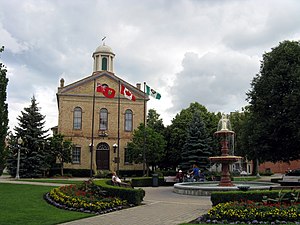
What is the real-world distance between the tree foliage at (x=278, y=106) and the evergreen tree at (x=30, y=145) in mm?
22131

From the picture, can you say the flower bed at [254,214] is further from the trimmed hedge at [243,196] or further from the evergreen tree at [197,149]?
the evergreen tree at [197,149]

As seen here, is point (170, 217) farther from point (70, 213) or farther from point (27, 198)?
point (27, 198)

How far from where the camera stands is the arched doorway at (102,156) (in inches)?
1761

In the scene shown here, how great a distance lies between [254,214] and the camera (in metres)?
10.8

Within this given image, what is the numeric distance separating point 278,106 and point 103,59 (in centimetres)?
2873

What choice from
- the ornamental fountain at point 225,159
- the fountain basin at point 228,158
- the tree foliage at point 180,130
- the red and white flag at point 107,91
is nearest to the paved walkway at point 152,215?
the fountain basin at point 228,158

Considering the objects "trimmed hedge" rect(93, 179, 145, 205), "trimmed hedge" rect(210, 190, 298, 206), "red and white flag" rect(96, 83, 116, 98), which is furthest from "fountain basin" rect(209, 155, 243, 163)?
"red and white flag" rect(96, 83, 116, 98)

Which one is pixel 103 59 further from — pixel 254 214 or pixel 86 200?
pixel 254 214

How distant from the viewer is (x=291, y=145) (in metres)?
27.7

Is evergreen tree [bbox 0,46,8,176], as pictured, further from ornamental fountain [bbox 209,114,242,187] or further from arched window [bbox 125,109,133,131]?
arched window [bbox 125,109,133,131]

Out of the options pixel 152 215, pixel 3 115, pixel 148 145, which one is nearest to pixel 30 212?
pixel 152 215

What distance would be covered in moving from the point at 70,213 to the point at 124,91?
2091 centimetres

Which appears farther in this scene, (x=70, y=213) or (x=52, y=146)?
(x=52, y=146)

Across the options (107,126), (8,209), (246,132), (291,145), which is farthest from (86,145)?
(8,209)
